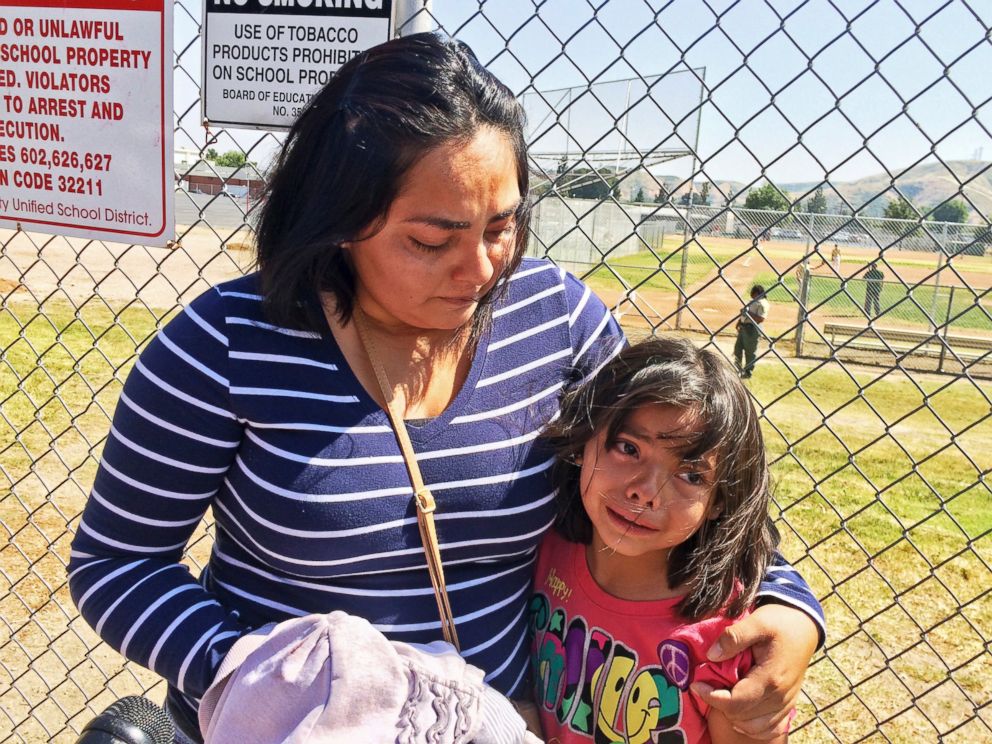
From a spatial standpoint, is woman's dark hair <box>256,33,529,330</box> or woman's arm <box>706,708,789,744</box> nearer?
woman's dark hair <box>256,33,529,330</box>

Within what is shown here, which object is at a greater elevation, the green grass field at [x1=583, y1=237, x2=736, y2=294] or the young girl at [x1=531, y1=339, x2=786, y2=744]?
the young girl at [x1=531, y1=339, x2=786, y2=744]

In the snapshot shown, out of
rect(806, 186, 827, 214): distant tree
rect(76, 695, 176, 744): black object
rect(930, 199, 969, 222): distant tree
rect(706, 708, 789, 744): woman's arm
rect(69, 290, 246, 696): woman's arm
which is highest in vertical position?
rect(806, 186, 827, 214): distant tree

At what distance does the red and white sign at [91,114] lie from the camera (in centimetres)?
211

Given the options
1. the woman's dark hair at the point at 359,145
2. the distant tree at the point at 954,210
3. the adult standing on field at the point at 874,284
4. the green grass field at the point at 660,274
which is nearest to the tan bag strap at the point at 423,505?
the woman's dark hair at the point at 359,145

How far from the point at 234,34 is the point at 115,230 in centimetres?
62

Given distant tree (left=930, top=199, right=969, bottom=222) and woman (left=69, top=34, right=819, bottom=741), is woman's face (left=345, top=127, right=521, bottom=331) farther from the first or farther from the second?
distant tree (left=930, top=199, right=969, bottom=222)

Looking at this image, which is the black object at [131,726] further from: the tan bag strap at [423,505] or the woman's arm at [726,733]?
the woman's arm at [726,733]

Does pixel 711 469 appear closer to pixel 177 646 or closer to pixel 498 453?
pixel 498 453

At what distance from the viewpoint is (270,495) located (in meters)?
1.36

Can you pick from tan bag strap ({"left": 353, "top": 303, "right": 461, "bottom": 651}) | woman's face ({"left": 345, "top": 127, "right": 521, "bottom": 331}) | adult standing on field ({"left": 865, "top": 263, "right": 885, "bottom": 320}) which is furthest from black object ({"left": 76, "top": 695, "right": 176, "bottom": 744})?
adult standing on field ({"left": 865, "top": 263, "right": 885, "bottom": 320})

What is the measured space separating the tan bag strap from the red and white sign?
1.03 m

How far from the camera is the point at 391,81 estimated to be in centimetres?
134

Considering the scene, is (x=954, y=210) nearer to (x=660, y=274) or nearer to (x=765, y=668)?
(x=660, y=274)

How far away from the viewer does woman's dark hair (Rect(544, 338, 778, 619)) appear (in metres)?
1.53
